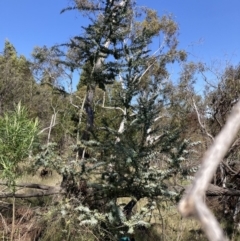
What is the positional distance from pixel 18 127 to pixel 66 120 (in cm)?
363

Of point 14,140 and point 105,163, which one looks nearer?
point 14,140

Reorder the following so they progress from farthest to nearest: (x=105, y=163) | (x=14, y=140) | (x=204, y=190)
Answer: (x=105, y=163) < (x=14, y=140) < (x=204, y=190)

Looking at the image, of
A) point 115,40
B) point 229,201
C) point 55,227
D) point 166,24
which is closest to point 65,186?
point 55,227

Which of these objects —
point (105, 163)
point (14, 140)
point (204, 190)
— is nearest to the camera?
point (204, 190)

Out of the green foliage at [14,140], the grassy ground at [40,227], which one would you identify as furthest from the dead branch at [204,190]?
the grassy ground at [40,227]

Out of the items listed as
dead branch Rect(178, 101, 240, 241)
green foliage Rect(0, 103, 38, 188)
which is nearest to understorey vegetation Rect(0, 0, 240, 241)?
green foliage Rect(0, 103, 38, 188)

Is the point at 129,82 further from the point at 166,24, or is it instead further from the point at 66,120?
the point at 166,24

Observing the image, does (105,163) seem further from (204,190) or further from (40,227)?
(204,190)

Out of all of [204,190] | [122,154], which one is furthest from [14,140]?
[204,190]

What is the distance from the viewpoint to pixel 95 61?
6.70m

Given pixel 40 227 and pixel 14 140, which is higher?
pixel 14 140

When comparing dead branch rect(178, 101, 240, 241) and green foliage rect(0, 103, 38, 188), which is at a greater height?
green foliage rect(0, 103, 38, 188)

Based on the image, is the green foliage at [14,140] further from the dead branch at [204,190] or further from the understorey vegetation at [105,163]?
the dead branch at [204,190]

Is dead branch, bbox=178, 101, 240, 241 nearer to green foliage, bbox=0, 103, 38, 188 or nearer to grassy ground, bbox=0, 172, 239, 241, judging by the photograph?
green foliage, bbox=0, 103, 38, 188
